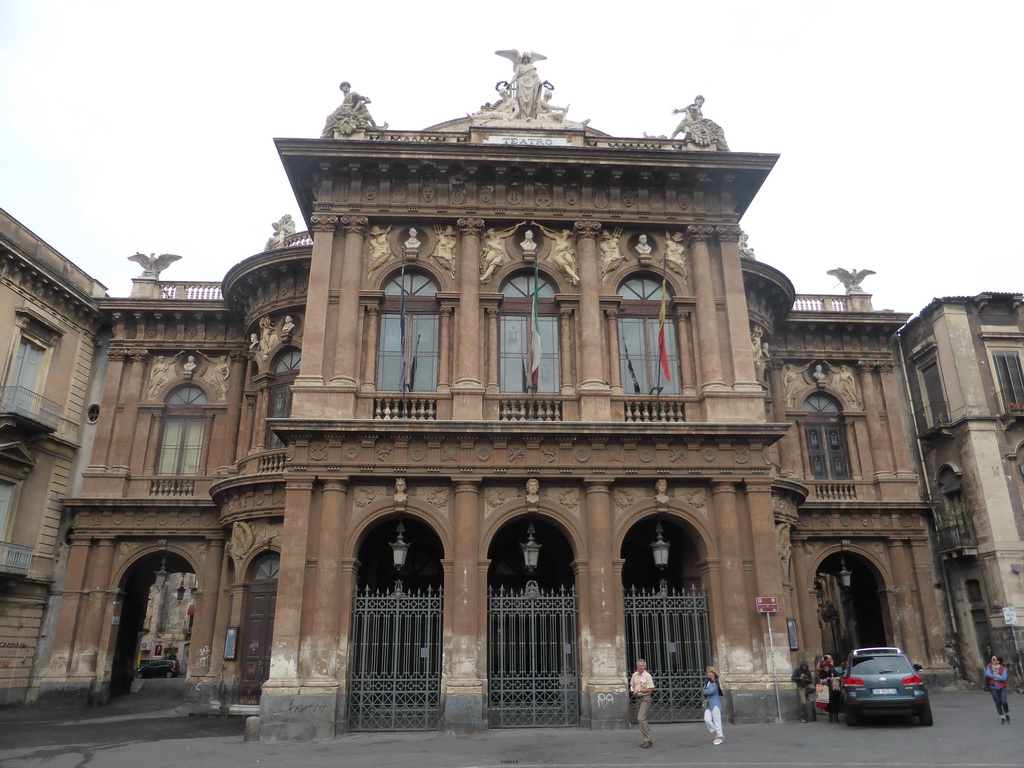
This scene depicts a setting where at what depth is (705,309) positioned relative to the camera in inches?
A: 767

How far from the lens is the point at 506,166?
19594 mm

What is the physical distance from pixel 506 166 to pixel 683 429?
7.91 metres

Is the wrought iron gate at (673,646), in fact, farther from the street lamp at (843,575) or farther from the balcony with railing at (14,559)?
the balcony with railing at (14,559)

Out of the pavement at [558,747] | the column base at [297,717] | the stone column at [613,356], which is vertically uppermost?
the stone column at [613,356]

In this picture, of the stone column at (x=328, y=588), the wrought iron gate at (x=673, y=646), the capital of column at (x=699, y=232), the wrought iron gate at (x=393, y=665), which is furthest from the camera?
the capital of column at (x=699, y=232)

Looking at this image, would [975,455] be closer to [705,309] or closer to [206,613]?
[705,309]

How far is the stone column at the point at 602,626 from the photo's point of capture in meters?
16.2

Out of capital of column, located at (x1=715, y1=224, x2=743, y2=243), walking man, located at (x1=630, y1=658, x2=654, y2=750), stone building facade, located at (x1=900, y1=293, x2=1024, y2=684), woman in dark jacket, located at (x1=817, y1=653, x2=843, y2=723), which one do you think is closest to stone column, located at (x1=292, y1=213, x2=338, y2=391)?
walking man, located at (x1=630, y1=658, x2=654, y2=750)

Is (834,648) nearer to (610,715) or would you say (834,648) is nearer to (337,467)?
(610,715)

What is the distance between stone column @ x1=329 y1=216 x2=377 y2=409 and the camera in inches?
711

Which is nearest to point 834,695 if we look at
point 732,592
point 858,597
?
point 732,592

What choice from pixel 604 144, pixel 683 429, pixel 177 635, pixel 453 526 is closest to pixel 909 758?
pixel 683 429

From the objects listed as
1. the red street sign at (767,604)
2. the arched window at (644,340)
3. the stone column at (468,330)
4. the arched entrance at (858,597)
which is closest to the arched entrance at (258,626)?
the stone column at (468,330)

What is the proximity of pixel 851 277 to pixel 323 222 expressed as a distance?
→ 797 inches
